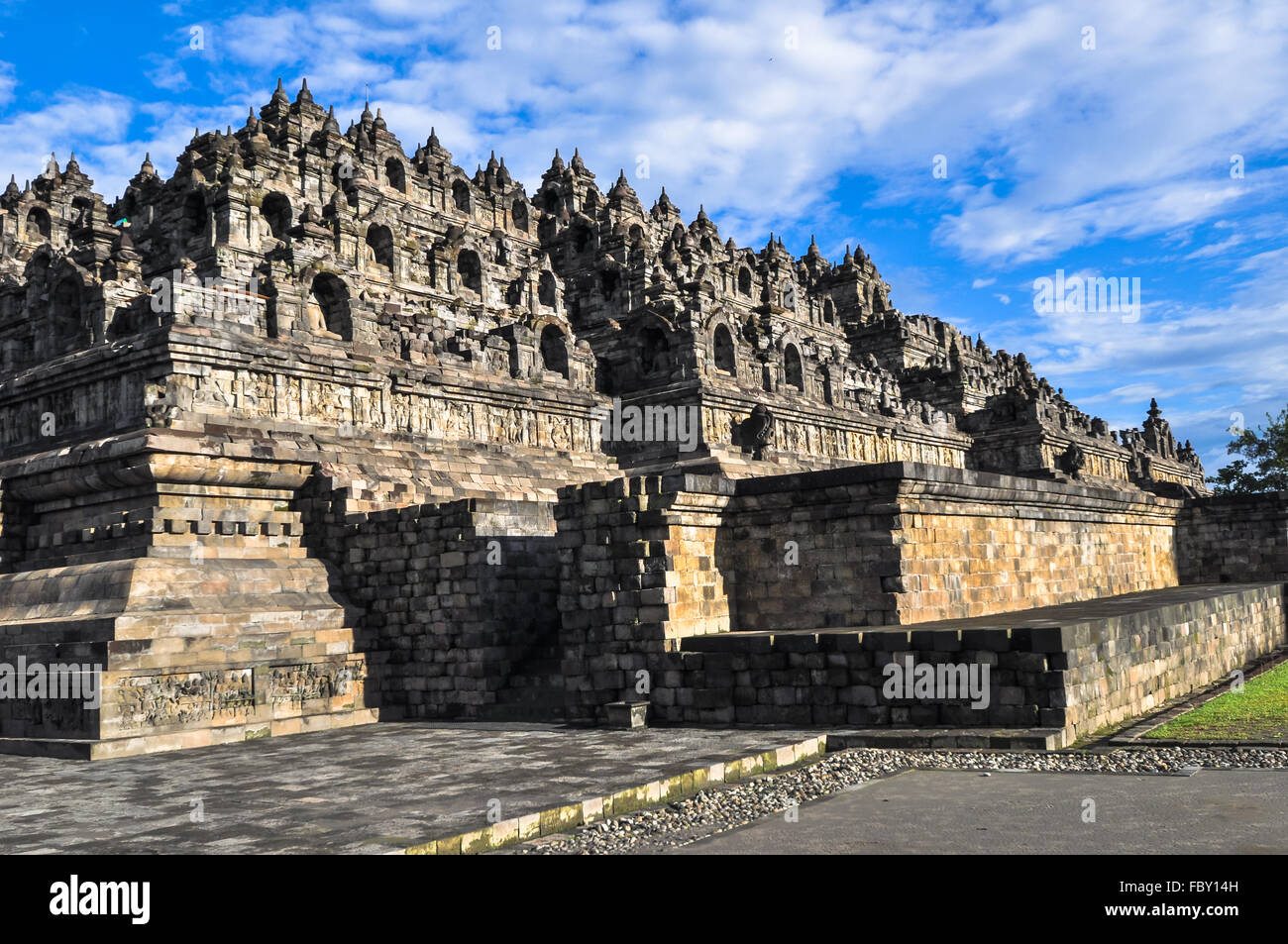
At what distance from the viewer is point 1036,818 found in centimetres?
802

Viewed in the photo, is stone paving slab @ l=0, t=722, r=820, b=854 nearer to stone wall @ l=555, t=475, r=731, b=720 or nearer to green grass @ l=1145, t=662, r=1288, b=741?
stone wall @ l=555, t=475, r=731, b=720

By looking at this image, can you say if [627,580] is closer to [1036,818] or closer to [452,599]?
[452,599]

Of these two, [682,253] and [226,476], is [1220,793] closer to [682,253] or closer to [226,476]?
[226,476]

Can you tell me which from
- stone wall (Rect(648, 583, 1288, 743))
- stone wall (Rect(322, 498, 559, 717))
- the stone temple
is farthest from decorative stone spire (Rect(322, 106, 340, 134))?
stone wall (Rect(648, 583, 1288, 743))

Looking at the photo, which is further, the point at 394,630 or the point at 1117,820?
the point at 394,630

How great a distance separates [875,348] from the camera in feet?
181

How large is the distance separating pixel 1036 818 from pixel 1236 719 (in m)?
5.93

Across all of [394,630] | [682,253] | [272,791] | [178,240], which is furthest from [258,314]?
[682,253]

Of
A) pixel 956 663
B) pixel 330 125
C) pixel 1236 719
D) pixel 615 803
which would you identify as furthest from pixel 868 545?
pixel 330 125

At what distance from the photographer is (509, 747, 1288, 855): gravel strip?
26.3ft

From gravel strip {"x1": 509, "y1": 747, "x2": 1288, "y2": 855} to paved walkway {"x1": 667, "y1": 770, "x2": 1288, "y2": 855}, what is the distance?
377 millimetres
